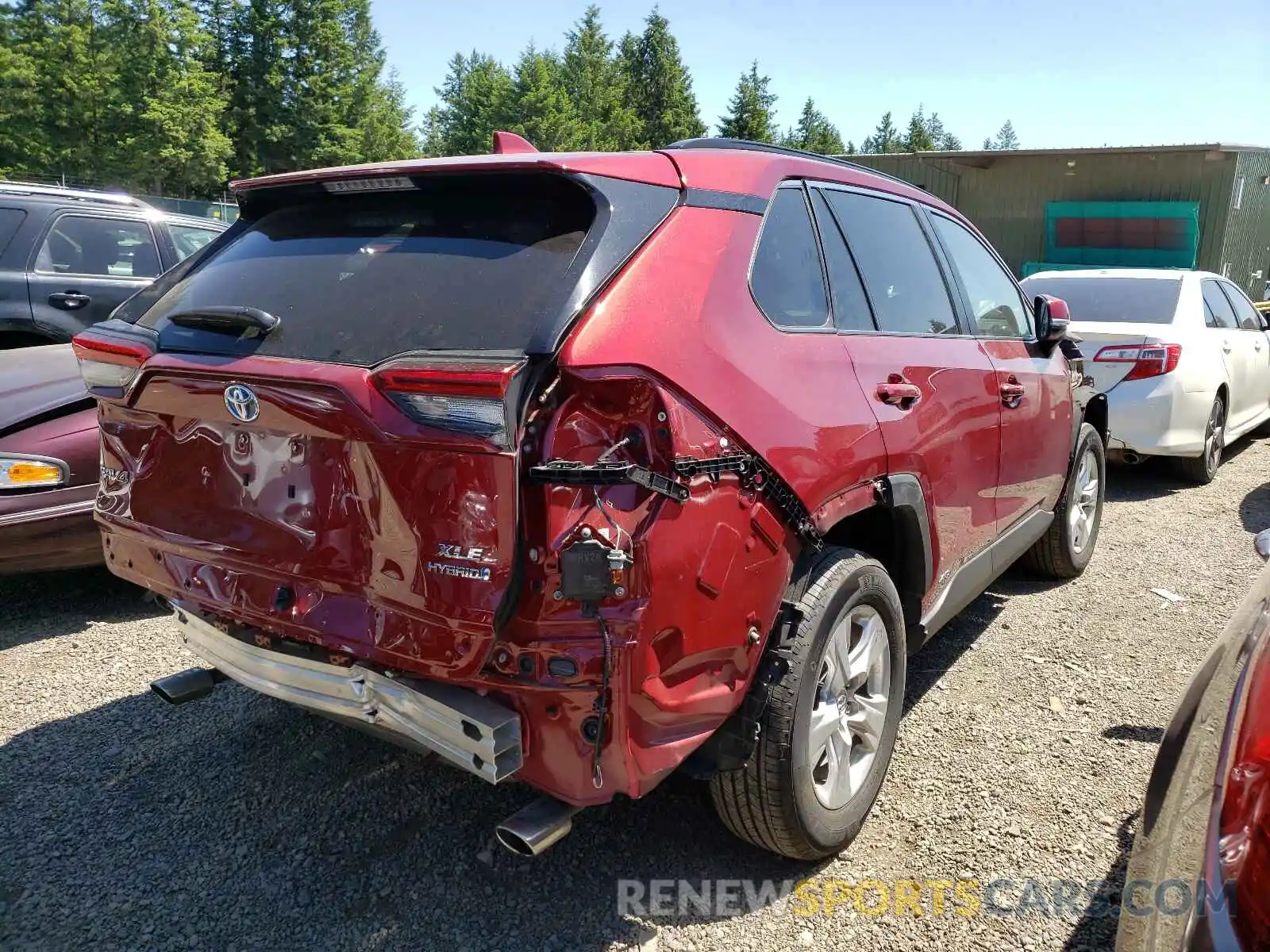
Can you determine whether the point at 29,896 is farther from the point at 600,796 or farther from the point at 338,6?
the point at 338,6

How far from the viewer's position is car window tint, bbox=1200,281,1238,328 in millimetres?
7266

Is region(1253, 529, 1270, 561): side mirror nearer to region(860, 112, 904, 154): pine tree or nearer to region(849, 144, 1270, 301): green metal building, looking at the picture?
region(849, 144, 1270, 301): green metal building

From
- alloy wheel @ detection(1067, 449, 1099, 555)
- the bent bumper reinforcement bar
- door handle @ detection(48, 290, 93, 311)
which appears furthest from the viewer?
door handle @ detection(48, 290, 93, 311)

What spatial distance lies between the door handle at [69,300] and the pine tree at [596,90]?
1999 inches

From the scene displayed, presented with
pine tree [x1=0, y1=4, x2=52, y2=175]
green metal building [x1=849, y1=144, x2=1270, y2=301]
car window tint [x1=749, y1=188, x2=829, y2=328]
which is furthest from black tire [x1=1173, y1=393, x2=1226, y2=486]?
pine tree [x1=0, y1=4, x2=52, y2=175]

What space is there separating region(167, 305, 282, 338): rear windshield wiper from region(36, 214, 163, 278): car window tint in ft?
17.4

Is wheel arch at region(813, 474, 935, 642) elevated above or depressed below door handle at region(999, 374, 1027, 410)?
below

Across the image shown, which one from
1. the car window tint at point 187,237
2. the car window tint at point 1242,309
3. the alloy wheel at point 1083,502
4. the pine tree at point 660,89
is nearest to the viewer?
the alloy wheel at point 1083,502

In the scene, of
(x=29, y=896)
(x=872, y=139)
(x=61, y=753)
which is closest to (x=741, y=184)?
(x=29, y=896)

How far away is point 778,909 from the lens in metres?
2.46

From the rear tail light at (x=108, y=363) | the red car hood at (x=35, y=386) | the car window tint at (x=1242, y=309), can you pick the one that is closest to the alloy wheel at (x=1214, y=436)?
the car window tint at (x=1242, y=309)

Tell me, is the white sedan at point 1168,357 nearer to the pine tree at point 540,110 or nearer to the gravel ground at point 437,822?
the gravel ground at point 437,822

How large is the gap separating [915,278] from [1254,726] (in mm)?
2256

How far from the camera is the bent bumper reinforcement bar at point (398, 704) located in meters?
1.97
